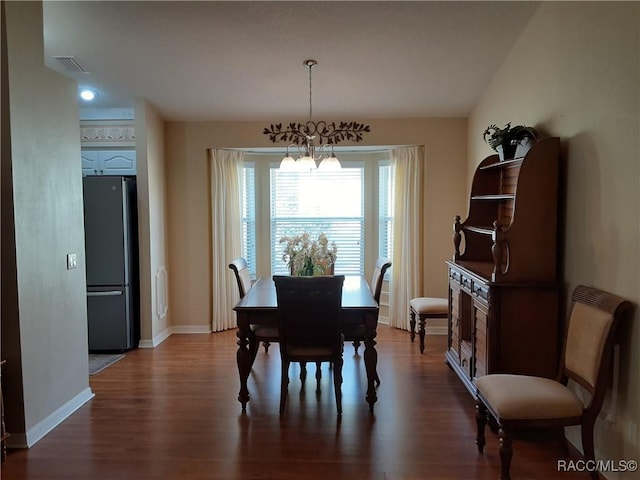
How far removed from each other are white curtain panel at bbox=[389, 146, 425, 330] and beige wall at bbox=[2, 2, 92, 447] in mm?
3350

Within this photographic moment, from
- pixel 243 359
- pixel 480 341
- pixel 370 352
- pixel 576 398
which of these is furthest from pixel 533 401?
pixel 243 359

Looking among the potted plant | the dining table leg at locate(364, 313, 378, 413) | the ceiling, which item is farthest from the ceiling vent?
the potted plant

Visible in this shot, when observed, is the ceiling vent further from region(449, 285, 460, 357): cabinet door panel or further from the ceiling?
region(449, 285, 460, 357): cabinet door panel

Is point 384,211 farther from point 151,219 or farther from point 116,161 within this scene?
point 116,161

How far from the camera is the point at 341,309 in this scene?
9.91 ft

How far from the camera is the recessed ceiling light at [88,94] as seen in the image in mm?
4309

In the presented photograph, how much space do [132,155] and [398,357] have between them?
12.4ft

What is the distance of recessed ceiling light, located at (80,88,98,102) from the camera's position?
4.31m

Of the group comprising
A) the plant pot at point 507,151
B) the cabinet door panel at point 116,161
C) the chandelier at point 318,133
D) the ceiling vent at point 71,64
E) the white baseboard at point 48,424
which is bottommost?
the white baseboard at point 48,424

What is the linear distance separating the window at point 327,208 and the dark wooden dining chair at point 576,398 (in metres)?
3.52

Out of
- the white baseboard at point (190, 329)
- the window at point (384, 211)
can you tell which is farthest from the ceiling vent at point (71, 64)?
the window at point (384, 211)

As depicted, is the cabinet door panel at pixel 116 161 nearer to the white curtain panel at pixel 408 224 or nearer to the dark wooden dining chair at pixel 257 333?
the dark wooden dining chair at pixel 257 333

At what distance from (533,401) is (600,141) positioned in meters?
1.47

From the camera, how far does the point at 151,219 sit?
4547mm
